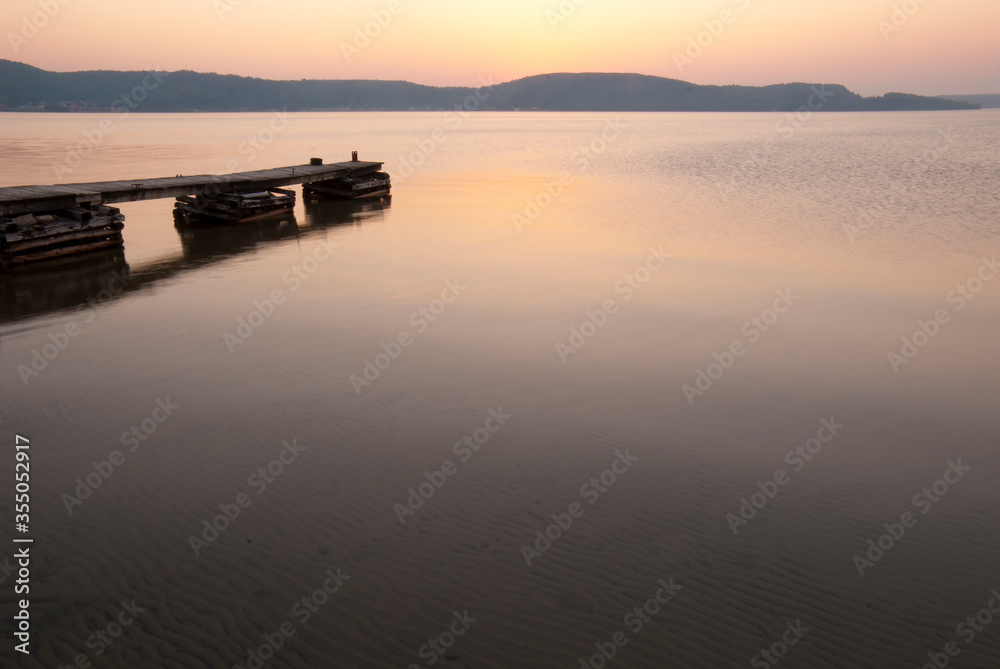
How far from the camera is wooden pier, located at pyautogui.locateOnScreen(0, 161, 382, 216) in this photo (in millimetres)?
15367

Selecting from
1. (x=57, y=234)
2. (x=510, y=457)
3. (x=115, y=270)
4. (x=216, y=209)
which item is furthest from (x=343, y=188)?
(x=510, y=457)

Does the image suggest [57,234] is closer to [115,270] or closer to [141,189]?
[115,270]

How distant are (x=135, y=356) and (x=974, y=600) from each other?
1022cm

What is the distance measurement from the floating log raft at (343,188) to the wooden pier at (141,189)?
327mm

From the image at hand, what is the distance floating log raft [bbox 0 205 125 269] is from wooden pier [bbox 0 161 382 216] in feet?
0.86

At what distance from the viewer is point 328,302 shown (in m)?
13.0

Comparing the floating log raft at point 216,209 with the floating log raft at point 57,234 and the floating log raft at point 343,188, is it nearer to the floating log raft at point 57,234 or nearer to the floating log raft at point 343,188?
the floating log raft at point 57,234

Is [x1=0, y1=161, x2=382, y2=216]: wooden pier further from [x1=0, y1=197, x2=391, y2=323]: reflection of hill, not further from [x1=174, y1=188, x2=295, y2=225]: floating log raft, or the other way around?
[x1=0, y1=197, x2=391, y2=323]: reflection of hill

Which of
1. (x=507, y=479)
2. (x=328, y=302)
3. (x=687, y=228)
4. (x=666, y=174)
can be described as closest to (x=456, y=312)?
(x=328, y=302)

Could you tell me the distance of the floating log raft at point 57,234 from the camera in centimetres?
1510

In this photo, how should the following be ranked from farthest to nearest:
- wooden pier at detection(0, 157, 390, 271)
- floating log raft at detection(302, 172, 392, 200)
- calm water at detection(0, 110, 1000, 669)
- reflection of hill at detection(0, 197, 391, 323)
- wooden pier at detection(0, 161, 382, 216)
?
floating log raft at detection(302, 172, 392, 200), wooden pier at detection(0, 161, 382, 216), wooden pier at detection(0, 157, 390, 271), reflection of hill at detection(0, 197, 391, 323), calm water at detection(0, 110, 1000, 669)

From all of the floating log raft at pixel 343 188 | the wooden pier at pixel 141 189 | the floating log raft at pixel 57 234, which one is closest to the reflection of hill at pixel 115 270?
the floating log raft at pixel 57 234

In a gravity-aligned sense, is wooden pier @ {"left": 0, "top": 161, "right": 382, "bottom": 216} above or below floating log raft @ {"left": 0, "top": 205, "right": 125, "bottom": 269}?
above

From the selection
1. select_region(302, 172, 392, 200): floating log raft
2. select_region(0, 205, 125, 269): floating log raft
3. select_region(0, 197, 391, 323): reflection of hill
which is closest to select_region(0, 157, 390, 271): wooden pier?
select_region(0, 205, 125, 269): floating log raft
